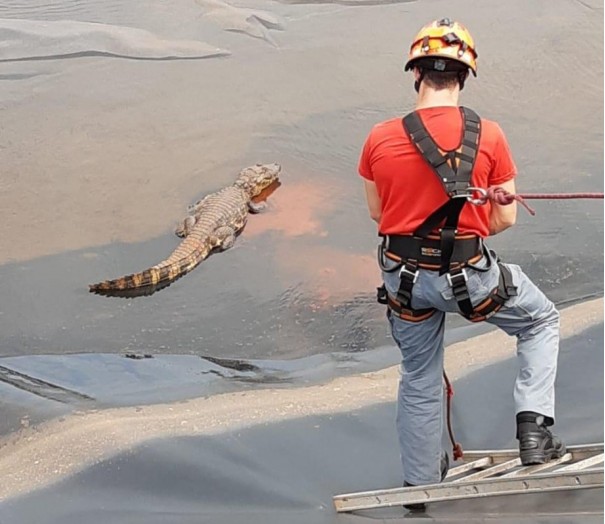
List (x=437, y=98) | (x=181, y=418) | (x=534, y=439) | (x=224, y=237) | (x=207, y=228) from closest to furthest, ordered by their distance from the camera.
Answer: (x=437, y=98) → (x=534, y=439) → (x=181, y=418) → (x=207, y=228) → (x=224, y=237)

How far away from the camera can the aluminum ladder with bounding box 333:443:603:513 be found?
2.64 meters

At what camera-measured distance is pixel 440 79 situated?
9.09 feet

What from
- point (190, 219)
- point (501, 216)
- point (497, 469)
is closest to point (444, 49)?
point (501, 216)

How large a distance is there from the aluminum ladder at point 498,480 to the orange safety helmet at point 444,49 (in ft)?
4.36

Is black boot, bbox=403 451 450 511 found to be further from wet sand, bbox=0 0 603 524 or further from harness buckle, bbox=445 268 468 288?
harness buckle, bbox=445 268 468 288

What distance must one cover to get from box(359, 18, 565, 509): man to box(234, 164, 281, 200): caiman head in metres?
3.22

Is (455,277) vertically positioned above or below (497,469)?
above

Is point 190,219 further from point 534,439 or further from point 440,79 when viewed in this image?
point 534,439

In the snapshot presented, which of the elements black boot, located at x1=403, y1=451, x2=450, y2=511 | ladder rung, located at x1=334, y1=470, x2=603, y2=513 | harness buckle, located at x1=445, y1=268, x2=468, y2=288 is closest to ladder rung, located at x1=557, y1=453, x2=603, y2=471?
ladder rung, located at x1=334, y1=470, x2=603, y2=513

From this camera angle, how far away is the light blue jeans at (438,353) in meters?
2.88

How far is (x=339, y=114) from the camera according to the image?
278 inches

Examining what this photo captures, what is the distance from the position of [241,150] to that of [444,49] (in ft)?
13.6

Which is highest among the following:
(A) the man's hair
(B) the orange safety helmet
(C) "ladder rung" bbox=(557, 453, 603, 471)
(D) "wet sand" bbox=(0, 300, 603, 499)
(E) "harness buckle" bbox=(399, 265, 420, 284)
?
Result: (B) the orange safety helmet

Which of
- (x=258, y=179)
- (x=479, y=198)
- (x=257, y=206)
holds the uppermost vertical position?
(x=258, y=179)
